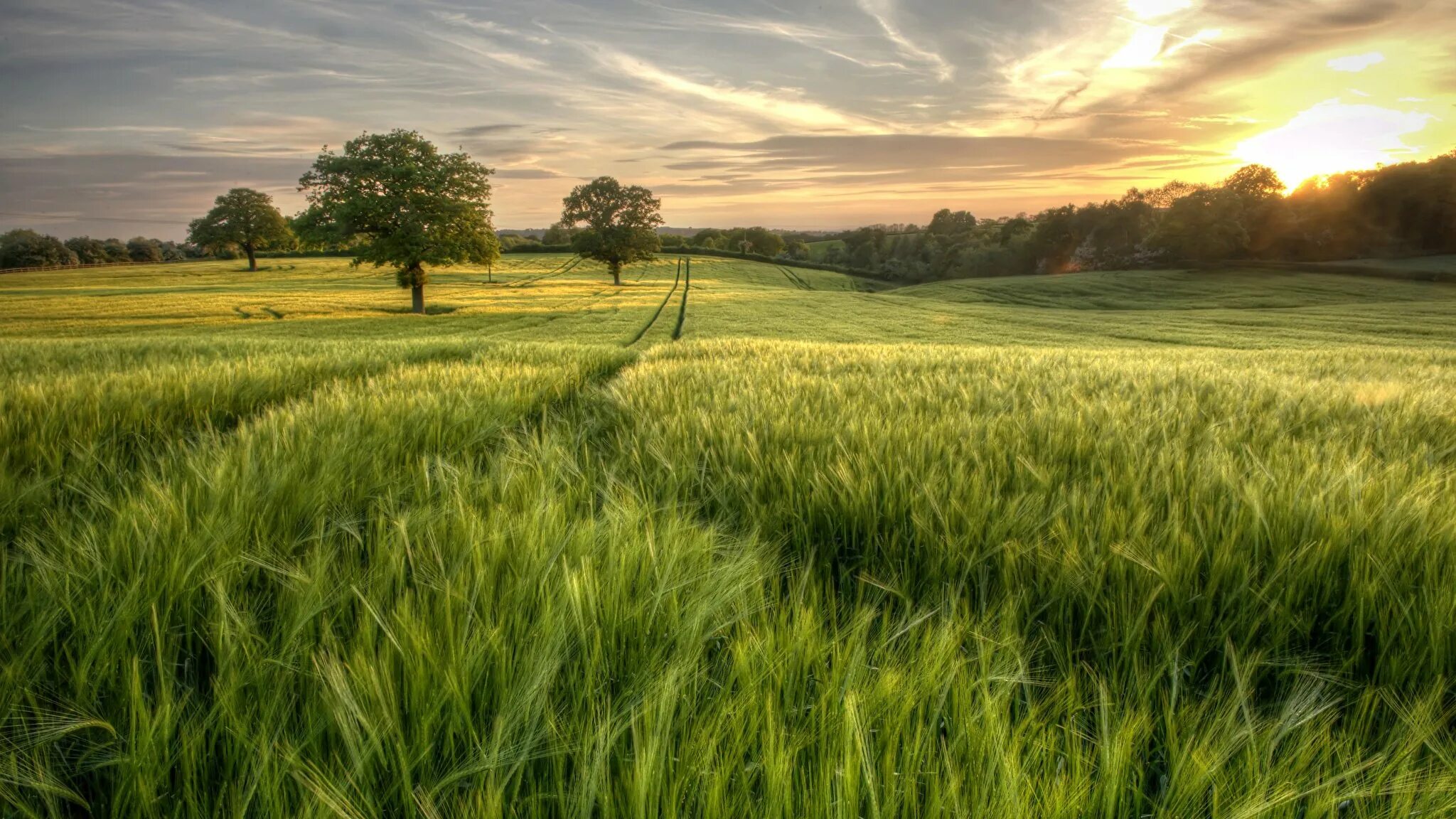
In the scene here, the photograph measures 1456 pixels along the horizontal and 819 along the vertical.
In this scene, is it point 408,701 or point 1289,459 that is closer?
point 408,701

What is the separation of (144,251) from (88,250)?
6.78 metres

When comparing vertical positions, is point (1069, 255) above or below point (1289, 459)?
above

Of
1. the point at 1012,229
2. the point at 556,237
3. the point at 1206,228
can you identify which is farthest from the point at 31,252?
the point at 1206,228

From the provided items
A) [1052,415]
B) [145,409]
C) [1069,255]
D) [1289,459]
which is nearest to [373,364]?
[145,409]

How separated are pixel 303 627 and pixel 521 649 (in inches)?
14.3

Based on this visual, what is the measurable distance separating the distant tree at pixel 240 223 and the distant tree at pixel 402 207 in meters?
46.4

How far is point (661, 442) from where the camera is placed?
216 centimetres

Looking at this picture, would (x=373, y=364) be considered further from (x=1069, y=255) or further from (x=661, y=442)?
(x=1069, y=255)

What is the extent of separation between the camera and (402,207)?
33.1 m

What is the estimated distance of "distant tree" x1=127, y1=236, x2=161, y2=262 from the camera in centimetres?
8869

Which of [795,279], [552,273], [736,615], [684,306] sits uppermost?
[552,273]

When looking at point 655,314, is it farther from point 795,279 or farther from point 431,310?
point 795,279

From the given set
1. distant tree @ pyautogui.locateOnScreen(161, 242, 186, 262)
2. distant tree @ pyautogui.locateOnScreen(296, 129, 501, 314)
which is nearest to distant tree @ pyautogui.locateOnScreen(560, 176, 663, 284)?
distant tree @ pyautogui.locateOnScreen(296, 129, 501, 314)

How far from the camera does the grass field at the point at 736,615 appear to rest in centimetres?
60
